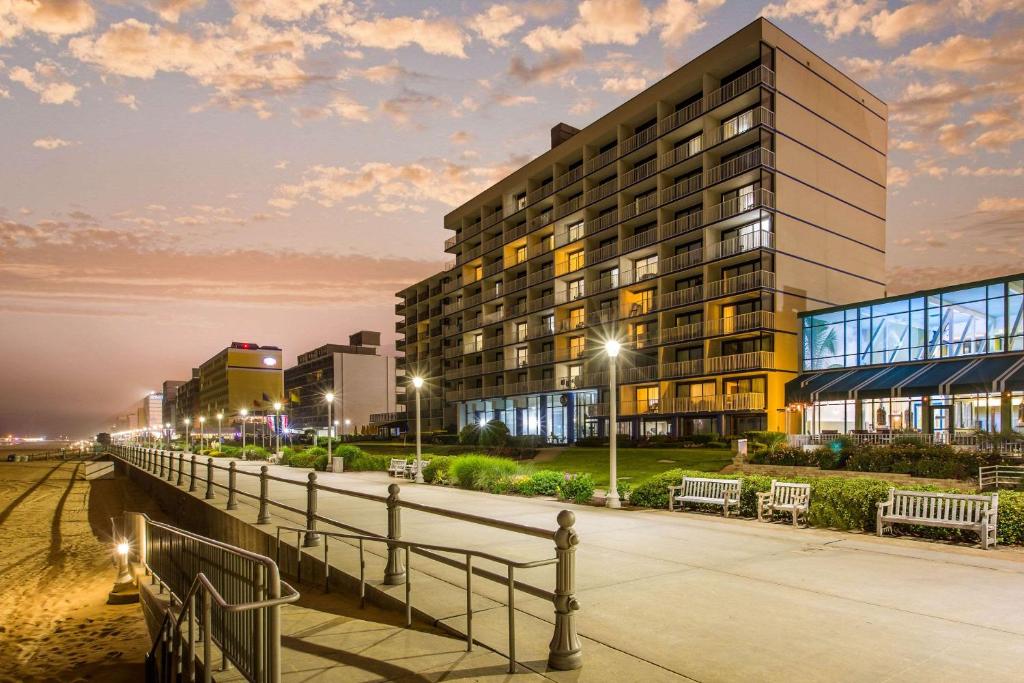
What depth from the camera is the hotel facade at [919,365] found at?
31781 mm

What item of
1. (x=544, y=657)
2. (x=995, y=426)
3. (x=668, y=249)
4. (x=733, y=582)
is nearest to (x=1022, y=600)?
(x=733, y=582)

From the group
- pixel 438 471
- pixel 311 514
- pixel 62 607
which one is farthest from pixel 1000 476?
pixel 62 607

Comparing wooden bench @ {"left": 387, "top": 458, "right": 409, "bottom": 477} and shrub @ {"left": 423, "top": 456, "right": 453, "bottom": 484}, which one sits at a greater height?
shrub @ {"left": 423, "top": 456, "right": 453, "bottom": 484}

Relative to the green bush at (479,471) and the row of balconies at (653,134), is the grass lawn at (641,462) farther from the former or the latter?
the row of balconies at (653,134)

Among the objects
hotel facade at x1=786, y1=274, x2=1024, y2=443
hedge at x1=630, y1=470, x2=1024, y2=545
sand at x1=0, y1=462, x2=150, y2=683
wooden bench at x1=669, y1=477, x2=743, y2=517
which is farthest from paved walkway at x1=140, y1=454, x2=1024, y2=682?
hotel facade at x1=786, y1=274, x2=1024, y2=443

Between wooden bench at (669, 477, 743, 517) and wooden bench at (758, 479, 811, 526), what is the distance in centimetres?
62

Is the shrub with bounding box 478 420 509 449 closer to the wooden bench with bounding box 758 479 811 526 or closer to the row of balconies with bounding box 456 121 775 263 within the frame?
the row of balconies with bounding box 456 121 775 263

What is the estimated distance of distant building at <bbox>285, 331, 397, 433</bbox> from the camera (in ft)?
456

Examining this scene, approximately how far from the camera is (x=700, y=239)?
4734 cm

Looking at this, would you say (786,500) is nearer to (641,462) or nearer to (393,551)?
(393,551)

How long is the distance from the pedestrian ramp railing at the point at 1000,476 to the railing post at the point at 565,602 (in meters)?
18.1

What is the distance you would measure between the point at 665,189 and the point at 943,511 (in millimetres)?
40767

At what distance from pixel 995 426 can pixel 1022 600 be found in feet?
99.7

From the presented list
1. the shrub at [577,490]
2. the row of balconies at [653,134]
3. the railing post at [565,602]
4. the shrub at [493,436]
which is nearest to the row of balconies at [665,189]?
the row of balconies at [653,134]
